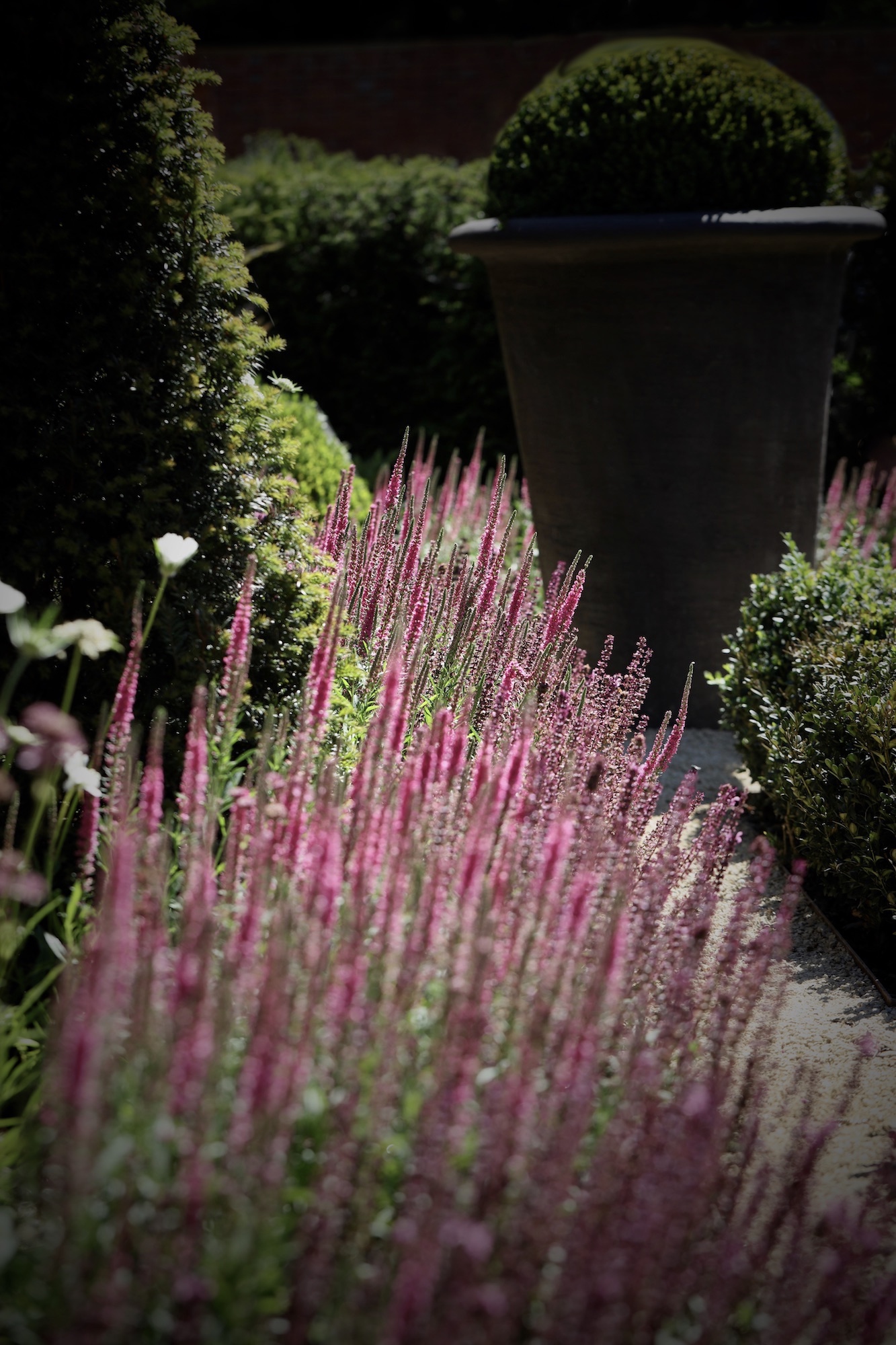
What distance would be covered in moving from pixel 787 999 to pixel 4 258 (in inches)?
109

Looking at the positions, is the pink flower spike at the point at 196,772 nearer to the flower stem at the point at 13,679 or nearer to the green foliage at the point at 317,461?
the flower stem at the point at 13,679

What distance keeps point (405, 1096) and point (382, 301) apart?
827cm

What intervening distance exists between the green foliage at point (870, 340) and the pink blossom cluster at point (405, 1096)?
7217 mm

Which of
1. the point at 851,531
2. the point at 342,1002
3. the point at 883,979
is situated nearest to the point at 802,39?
the point at 851,531

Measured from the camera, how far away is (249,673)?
3.12 meters

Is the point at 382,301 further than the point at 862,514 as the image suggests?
Yes

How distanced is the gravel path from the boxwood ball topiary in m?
2.81

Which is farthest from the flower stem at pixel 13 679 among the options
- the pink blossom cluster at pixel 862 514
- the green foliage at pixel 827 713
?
the pink blossom cluster at pixel 862 514

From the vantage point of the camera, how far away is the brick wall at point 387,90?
16.3 m

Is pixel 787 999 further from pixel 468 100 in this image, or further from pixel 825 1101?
pixel 468 100

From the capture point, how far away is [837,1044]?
310 cm

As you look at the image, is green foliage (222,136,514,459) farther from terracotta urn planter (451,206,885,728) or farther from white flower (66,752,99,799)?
white flower (66,752,99,799)

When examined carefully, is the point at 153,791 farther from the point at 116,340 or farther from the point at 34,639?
the point at 116,340

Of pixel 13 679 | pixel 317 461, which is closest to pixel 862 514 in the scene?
pixel 317 461
